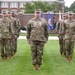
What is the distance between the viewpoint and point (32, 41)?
1466cm

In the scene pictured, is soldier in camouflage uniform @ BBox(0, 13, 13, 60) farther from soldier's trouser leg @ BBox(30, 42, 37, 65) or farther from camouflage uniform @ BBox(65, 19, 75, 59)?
soldier's trouser leg @ BBox(30, 42, 37, 65)

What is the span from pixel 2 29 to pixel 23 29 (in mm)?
41527

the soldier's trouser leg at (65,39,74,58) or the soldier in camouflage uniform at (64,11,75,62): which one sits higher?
the soldier in camouflage uniform at (64,11,75,62)

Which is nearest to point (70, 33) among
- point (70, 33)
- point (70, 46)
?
point (70, 33)

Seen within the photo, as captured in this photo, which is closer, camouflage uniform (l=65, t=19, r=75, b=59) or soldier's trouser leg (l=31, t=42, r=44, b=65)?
soldier's trouser leg (l=31, t=42, r=44, b=65)

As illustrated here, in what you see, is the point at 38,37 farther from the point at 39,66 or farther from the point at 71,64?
the point at 71,64

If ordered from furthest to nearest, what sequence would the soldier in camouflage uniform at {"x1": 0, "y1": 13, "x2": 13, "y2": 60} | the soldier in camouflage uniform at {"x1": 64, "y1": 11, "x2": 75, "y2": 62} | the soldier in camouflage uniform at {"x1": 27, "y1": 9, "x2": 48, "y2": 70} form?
the soldier in camouflage uniform at {"x1": 0, "y1": 13, "x2": 13, "y2": 60} < the soldier in camouflage uniform at {"x1": 64, "y1": 11, "x2": 75, "y2": 62} < the soldier in camouflage uniform at {"x1": 27, "y1": 9, "x2": 48, "y2": 70}

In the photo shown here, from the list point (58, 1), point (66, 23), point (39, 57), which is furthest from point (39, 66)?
point (58, 1)

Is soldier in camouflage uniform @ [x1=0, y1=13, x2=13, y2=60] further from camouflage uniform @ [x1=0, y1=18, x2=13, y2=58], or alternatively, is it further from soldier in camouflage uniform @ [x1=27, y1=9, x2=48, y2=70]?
soldier in camouflage uniform @ [x1=27, y1=9, x2=48, y2=70]

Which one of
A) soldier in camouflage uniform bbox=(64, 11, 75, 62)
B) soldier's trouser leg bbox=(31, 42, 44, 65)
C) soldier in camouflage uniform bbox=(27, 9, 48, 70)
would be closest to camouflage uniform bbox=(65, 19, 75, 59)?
soldier in camouflage uniform bbox=(64, 11, 75, 62)

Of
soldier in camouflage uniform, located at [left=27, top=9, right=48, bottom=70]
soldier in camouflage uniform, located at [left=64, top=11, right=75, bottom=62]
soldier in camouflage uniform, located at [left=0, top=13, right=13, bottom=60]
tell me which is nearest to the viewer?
soldier in camouflage uniform, located at [left=27, top=9, right=48, bottom=70]

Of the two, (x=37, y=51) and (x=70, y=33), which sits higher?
(x=70, y=33)

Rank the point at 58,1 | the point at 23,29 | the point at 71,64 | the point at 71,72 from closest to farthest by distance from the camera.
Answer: the point at 71,72
the point at 71,64
the point at 23,29
the point at 58,1

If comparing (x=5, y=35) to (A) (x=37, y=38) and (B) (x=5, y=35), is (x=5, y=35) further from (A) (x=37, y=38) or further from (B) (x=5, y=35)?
(A) (x=37, y=38)
